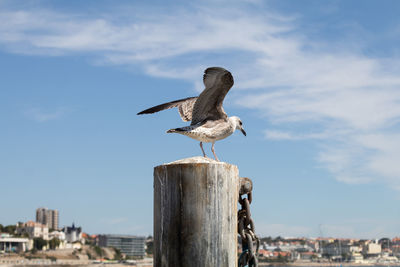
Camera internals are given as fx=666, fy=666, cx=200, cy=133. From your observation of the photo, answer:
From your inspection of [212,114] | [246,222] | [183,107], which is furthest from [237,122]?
[246,222]

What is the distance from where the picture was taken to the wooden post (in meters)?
3.75

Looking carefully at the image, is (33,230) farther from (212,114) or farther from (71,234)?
(212,114)

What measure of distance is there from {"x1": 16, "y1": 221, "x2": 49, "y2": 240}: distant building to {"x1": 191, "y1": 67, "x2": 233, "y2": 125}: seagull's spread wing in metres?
157

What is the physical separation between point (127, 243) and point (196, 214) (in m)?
182

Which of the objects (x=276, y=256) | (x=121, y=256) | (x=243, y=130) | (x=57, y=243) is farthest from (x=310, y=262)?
(x=243, y=130)

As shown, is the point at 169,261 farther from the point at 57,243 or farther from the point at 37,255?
the point at 57,243

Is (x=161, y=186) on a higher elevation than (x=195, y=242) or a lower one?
higher

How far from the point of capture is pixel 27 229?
525 ft

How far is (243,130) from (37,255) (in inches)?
5622

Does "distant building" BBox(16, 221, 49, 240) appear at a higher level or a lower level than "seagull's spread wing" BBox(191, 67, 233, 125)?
higher

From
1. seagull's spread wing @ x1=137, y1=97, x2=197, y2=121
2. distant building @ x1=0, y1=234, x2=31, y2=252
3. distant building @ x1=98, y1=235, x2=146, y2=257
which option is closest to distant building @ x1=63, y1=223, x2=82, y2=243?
distant building @ x1=98, y1=235, x2=146, y2=257

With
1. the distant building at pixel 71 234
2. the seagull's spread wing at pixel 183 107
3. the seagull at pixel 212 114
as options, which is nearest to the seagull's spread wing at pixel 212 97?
the seagull at pixel 212 114

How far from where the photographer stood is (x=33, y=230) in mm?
160750

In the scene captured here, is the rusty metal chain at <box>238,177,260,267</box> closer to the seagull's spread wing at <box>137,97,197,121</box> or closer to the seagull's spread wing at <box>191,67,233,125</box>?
the seagull's spread wing at <box>191,67,233,125</box>
